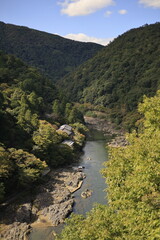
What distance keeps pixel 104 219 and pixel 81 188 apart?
970 inches

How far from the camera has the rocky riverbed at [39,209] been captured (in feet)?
83.1

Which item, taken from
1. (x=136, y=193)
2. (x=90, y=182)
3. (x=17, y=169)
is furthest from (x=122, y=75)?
(x=136, y=193)

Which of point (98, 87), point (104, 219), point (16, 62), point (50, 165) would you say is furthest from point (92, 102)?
point (104, 219)

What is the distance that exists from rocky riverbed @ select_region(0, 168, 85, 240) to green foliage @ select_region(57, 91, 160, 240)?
12531mm

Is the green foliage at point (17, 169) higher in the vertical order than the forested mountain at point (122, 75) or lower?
lower

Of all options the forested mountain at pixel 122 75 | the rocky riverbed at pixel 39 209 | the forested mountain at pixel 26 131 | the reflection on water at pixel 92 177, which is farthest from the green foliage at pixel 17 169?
the forested mountain at pixel 122 75

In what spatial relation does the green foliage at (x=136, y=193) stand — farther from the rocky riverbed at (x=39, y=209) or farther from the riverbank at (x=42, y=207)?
the riverbank at (x=42, y=207)

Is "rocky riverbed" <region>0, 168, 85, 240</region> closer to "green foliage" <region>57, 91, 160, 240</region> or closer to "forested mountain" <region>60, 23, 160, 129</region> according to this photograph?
"green foliage" <region>57, 91, 160, 240</region>

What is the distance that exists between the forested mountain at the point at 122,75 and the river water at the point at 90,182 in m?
36.2

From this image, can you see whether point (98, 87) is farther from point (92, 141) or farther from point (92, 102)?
point (92, 141)

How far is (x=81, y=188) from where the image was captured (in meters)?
36.8

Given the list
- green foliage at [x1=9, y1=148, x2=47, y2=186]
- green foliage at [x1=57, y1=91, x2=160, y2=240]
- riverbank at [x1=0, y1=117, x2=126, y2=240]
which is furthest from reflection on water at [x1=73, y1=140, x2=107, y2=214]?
green foliage at [x1=9, y1=148, x2=47, y2=186]

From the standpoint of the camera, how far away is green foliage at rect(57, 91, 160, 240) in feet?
30.7

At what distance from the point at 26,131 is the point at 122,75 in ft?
317
